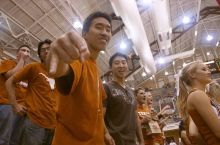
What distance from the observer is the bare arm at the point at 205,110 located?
5.84 feet

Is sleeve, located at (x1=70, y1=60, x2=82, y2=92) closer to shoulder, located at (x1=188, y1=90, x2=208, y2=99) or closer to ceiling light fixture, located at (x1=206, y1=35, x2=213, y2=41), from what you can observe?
shoulder, located at (x1=188, y1=90, x2=208, y2=99)

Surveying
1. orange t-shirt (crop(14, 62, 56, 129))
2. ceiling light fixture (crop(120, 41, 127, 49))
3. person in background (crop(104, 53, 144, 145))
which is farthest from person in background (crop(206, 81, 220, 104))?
ceiling light fixture (crop(120, 41, 127, 49))

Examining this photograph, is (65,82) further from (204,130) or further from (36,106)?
(36,106)

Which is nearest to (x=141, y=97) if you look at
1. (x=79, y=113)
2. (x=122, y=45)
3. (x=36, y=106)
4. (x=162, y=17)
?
(x=36, y=106)

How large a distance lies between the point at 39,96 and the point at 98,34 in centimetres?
111

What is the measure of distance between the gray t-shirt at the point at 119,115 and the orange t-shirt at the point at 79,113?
116 centimetres

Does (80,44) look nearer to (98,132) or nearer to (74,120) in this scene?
(74,120)

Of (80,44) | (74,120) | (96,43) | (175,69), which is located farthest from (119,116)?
(175,69)

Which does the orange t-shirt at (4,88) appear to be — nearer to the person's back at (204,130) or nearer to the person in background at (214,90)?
the person's back at (204,130)

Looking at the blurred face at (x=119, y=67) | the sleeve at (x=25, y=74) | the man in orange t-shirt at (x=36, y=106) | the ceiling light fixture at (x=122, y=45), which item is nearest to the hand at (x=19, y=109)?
the man in orange t-shirt at (x=36, y=106)

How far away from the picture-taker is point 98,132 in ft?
4.33

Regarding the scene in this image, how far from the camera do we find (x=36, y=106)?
7.71 feet

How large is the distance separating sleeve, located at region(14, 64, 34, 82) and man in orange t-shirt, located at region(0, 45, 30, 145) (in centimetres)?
16

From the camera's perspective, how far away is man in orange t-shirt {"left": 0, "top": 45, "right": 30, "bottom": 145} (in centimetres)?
243
